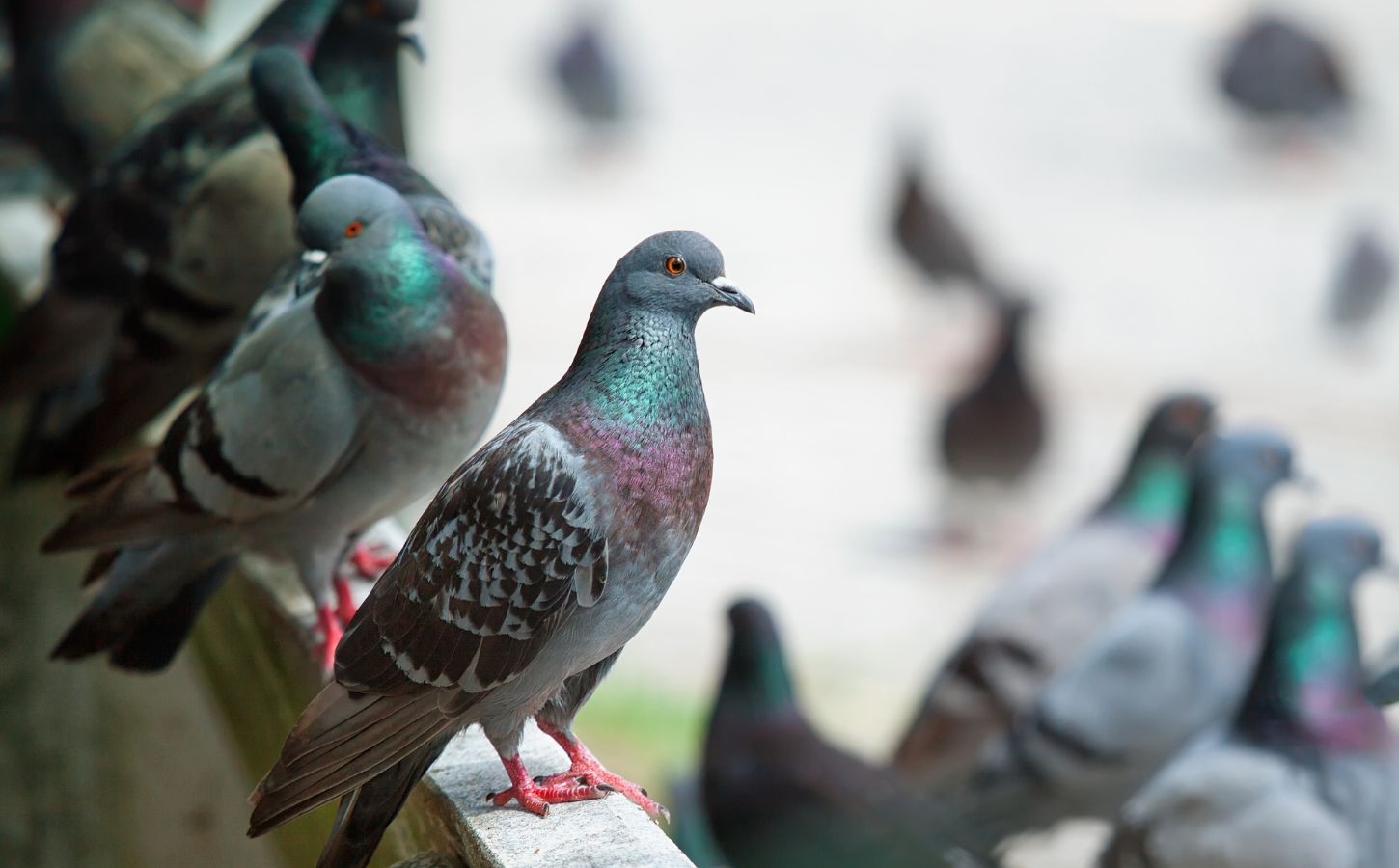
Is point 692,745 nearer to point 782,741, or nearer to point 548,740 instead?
point 782,741

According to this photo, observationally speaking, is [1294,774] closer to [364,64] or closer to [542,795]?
[542,795]

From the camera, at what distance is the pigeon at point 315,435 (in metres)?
2.94

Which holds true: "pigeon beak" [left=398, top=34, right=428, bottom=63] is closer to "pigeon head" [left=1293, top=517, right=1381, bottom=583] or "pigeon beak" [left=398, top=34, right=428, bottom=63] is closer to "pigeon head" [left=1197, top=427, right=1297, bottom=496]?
"pigeon head" [left=1293, top=517, right=1381, bottom=583]

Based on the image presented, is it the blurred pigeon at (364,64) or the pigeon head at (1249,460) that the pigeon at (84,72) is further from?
the pigeon head at (1249,460)

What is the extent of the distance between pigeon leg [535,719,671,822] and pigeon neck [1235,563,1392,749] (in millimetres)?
2056

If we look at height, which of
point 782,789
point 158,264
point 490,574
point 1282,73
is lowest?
point 782,789

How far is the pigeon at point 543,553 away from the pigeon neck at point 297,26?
2.44 metres

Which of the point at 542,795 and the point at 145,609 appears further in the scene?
the point at 145,609

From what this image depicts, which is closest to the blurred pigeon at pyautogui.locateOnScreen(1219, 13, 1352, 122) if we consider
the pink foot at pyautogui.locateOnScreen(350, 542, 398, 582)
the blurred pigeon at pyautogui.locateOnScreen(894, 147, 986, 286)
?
the blurred pigeon at pyautogui.locateOnScreen(894, 147, 986, 286)

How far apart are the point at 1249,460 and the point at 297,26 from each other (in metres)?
3.20

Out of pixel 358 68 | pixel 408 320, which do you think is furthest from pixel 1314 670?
pixel 358 68

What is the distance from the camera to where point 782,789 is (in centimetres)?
437

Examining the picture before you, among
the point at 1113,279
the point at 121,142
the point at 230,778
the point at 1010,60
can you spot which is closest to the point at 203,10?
the point at 121,142

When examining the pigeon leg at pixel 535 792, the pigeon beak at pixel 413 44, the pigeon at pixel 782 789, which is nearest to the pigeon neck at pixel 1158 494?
the pigeon at pixel 782 789
